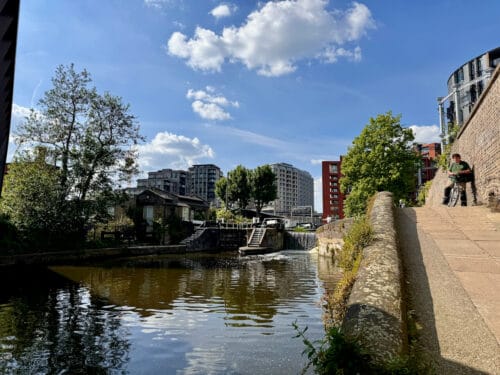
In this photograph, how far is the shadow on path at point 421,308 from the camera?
234 cm

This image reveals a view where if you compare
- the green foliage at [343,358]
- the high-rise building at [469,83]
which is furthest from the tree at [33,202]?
the high-rise building at [469,83]

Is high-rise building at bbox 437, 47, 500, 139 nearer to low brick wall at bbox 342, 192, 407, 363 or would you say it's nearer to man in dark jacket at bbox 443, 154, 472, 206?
man in dark jacket at bbox 443, 154, 472, 206

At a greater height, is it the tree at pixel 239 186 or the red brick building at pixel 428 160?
the red brick building at pixel 428 160

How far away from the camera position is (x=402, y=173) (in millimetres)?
27578

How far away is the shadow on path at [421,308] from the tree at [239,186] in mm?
49485

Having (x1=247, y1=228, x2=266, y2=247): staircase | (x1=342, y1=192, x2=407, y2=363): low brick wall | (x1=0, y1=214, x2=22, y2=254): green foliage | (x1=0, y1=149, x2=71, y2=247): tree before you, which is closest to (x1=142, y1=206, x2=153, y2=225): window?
(x1=247, y1=228, x2=266, y2=247): staircase

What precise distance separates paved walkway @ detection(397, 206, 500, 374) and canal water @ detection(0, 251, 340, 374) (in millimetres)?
1989

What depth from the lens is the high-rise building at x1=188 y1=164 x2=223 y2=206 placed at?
494ft

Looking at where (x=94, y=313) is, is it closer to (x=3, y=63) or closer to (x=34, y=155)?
(x=3, y=63)

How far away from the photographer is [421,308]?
320cm

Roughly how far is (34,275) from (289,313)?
11.4 m

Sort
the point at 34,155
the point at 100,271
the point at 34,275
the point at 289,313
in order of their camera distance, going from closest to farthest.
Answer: the point at 289,313 < the point at 34,275 < the point at 100,271 < the point at 34,155

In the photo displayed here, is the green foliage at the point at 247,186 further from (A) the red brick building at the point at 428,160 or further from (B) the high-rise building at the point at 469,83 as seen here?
(A) the red brick building at the point at 428,160

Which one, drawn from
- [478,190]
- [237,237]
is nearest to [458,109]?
[237,237]
